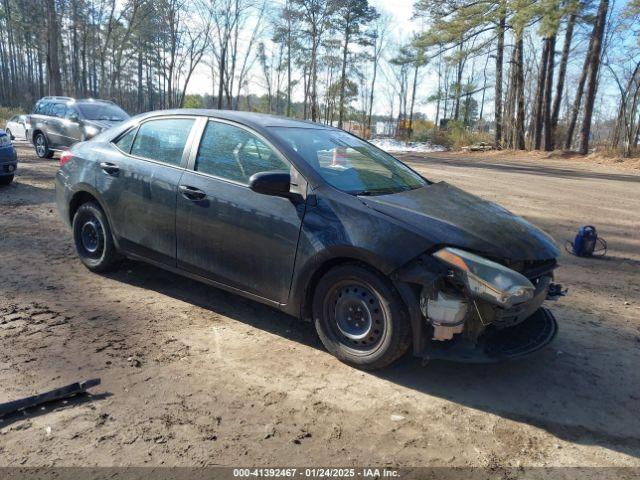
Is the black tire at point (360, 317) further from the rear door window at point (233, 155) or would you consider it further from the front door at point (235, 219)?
the rear door window at point (233, 155)

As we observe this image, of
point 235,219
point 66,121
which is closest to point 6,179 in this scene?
point 66,121

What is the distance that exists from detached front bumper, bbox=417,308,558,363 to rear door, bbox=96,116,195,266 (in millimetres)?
2351

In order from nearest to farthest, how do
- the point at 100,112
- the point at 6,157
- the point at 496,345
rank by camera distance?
1. the point at 496,345
2. the point at 6,157
3. the point at 100,112

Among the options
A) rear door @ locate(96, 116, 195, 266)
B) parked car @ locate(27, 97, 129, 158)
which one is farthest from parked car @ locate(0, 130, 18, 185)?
rear door @ locate(96, 116, 195, 266)

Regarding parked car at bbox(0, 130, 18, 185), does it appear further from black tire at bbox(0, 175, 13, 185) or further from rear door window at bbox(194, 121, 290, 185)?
rear door window at bbox(194, 121, 290, 185)

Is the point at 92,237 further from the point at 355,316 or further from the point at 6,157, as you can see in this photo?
the point at 6,157

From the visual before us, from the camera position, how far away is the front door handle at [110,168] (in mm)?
4623

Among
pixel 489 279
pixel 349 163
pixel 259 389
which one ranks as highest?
pixel 349 163

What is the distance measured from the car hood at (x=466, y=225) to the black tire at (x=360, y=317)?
447 mm

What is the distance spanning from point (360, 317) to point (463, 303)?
0.71 meters

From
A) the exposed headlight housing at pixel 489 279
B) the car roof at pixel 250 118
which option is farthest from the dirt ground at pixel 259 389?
the car roof at pixel 250 118

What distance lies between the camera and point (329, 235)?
3.37m

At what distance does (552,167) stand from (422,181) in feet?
63.8

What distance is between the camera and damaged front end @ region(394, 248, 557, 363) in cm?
296
